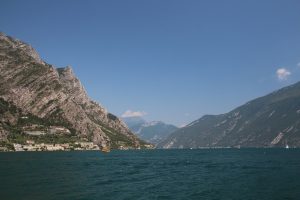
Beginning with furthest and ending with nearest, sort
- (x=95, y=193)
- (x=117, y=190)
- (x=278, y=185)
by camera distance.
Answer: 1. (x=278, y=185)
2. (x=117, y=190)
3. (x=95, y=193)

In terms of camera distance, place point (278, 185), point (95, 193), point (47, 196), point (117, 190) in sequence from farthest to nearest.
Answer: point (278, 185), point (117, 190), point (95, 193), point (47, 196)

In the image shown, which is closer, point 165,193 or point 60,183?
point 165,193

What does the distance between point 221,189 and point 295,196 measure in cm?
1680

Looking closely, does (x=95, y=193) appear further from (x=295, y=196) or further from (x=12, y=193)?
(x=295, y=196)

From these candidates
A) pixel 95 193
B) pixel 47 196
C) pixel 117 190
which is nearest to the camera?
pixel 47 196

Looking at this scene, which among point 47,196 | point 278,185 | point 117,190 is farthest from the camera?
point 278,185

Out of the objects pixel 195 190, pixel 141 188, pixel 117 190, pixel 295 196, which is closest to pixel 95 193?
pixel 117 190

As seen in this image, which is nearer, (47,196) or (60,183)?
(47,196)

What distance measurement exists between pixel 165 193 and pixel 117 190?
10.7 m

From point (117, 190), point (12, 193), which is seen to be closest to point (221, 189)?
point (117, 190)

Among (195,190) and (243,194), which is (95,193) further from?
(243,194)

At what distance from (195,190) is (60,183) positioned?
32.4m

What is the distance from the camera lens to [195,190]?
80312mm

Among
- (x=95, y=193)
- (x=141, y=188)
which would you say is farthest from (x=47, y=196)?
(x=141, y=188)
